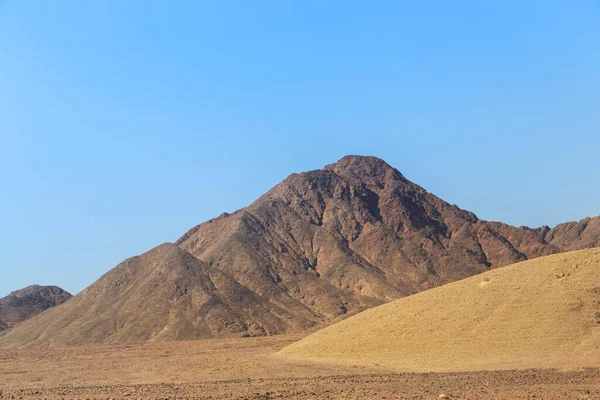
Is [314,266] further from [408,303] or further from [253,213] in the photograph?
[408,303]

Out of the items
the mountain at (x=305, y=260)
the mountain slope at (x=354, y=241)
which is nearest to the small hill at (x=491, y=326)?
the mountain at (x=305, y=260)

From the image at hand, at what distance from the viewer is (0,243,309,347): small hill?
332ft

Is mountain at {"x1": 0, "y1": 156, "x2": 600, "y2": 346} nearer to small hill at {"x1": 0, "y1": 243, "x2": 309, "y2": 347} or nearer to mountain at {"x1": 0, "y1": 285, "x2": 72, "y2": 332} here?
small hill at {"x1": 0, "y1": 243, "x2": 309, "y2": 347}

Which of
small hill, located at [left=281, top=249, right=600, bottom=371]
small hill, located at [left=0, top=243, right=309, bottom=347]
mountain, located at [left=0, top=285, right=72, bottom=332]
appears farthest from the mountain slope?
small hill, located at [left=281, top=249, right=600, bottom=371]

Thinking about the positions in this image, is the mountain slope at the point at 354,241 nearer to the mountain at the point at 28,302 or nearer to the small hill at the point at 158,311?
the small hill at the point at 158,311

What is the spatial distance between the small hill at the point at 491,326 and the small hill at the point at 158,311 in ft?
177

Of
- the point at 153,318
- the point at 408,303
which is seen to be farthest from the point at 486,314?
the point at 153,318

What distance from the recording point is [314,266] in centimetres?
13788

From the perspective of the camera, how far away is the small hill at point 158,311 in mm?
101250

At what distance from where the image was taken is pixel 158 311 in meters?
108

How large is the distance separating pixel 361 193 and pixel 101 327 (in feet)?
265

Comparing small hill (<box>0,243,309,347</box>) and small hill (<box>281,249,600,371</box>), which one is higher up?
small hill (<box>0,243,309,347</box>)

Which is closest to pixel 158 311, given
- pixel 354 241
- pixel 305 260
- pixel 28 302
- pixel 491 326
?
pixel 305 260

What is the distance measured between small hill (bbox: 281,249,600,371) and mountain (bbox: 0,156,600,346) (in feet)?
180
